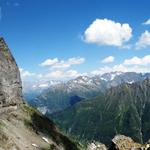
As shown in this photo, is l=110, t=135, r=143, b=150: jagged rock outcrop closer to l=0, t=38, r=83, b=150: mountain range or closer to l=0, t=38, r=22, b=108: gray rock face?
l=0, t=38, r=83, b=150: mountain range

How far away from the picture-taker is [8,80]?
135 metres

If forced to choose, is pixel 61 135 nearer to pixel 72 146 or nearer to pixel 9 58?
pixel 72 146

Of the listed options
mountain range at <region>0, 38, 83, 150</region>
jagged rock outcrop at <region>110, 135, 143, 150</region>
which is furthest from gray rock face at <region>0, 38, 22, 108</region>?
jagged rock outcrop at <region>110, 135, 143, 150</region>

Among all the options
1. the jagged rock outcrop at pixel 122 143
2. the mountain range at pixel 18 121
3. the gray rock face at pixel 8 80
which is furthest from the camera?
the gray rock face at pixel 8 80

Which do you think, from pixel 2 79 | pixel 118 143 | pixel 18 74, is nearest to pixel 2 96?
pixel 2 79

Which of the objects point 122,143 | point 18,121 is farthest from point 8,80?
point 122,143

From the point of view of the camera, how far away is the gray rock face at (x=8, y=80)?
131 metres

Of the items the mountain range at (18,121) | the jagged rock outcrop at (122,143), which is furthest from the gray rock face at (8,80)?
the jagged rock outcrop at (122,143)

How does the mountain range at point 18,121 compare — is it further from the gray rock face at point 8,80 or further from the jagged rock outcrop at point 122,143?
the jagged rock outcrop at point 122,143

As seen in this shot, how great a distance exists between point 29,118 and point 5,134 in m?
28.0

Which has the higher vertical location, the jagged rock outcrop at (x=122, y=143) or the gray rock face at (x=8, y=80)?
the gray rock face at (x=8, y=80)

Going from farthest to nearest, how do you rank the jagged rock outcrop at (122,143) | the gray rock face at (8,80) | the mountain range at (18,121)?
the gray rock face at (8,80)
the mountain range at (18,121)
the jagged rock outcrop at (122,143)

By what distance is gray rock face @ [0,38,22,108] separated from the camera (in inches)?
5153

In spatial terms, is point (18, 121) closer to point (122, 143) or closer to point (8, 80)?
point (8, 80)
